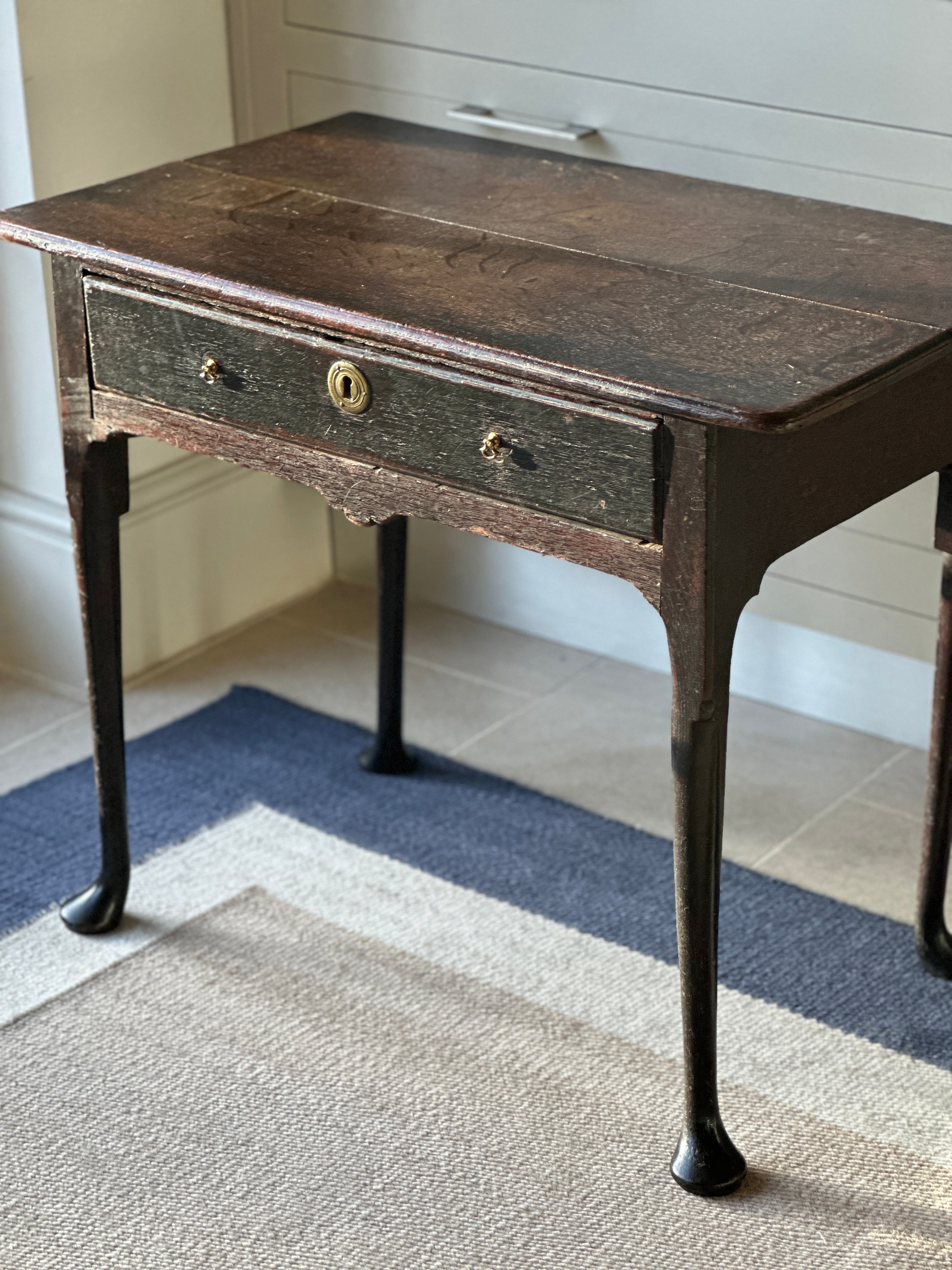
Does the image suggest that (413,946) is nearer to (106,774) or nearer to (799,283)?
(106,774)

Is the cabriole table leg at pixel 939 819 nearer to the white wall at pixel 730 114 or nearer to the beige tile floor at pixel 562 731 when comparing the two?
the beige tile floor at pixel 562 731

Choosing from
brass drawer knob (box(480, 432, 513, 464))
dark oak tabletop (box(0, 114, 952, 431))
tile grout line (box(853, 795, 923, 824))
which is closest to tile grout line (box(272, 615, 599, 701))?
tile grout line (box(853, 795, 923, 824))

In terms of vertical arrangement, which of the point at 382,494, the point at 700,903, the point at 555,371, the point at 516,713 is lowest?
the point at 516,713

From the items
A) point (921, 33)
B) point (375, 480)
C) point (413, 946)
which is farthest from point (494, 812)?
point (921, 33)

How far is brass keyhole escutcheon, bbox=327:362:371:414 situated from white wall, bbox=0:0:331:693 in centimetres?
92

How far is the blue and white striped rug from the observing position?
144 centimetres

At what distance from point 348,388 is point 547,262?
0.22 meters

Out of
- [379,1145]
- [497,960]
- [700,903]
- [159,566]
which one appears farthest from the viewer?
[159,566]

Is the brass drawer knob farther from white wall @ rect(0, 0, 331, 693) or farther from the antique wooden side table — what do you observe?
white wall @ rect(0, 0, 331, 693)

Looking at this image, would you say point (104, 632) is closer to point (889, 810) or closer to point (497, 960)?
point (497, 960)

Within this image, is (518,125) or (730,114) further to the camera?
(518,125)

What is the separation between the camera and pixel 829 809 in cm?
210

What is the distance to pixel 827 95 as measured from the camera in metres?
1.91

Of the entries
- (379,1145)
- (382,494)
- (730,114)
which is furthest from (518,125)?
(379,1145)
